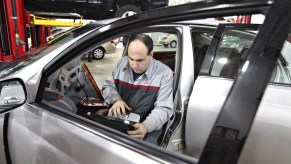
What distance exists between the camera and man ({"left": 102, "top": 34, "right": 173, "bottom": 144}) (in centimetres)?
171

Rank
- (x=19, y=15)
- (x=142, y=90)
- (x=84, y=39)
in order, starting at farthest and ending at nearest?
1. (x=19, y=15)
2. (x=142, y=90)
3. (x=84, y=39)

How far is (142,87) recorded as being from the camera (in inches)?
72.2

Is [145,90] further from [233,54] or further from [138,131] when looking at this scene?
[233,54]

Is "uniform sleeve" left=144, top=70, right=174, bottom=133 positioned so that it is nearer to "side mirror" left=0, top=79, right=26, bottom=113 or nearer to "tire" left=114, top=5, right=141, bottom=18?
"side mirror" left=0, top=79, right=26, bottom=113

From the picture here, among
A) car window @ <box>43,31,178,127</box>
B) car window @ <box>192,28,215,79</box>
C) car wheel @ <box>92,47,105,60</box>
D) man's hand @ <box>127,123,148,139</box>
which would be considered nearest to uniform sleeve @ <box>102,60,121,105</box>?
car window @ <box>43,31,178,127</box>

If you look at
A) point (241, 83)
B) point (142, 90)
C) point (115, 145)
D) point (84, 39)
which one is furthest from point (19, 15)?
point (241, 83)

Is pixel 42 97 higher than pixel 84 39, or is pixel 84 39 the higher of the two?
pixel 84 39

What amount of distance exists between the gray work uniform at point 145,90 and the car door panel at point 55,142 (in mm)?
737

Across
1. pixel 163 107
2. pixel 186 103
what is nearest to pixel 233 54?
pixel 186 103

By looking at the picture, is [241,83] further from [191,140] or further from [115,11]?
[115,11]

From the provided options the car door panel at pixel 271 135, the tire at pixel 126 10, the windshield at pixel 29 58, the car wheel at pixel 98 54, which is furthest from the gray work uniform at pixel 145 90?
the car wheel at pixel 98 54

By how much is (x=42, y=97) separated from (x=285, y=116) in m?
1.20

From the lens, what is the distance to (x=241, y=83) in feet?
1.93

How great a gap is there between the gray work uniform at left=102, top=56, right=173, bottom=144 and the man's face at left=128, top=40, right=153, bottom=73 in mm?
55
